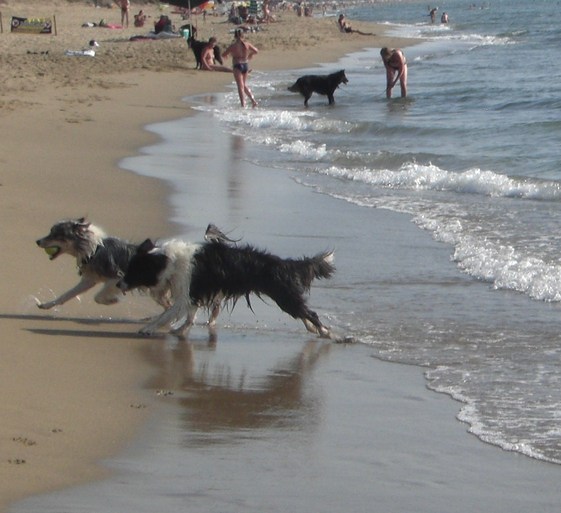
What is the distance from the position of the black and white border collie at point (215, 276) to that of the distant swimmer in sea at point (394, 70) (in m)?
16.0

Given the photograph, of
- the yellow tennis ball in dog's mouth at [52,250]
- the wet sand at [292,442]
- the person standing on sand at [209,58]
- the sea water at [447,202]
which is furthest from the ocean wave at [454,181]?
the person standing on sand at [209,58]

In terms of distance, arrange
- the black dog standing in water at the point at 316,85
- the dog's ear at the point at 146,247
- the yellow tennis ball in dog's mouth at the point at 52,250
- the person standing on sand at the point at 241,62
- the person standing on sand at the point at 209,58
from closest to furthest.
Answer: the dog's ear at the point at 146,247, the yellow tennis ball in dog's mouth at the point at 52,250, the person standing on sand at the point at 241,62, the black dog standing in water at the point at 316,85, the person standing on sand at the point at 209,58

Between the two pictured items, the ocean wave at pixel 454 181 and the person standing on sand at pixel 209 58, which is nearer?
the ocean wave at pixel 454 181

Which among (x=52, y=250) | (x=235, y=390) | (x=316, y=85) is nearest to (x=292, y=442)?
(x=235, y=390)

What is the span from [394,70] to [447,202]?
38.6 feet

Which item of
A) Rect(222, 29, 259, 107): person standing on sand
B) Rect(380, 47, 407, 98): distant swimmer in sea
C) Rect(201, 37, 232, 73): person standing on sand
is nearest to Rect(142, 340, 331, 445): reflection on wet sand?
Rect(222, 29, 259, 107): person standing on sand

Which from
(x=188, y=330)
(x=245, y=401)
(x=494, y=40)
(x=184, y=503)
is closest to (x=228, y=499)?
(x=184, y=503)

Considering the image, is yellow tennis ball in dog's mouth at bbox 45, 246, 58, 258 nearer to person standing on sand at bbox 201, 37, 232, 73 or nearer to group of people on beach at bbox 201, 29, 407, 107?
group of people on beach at bbox 201, 29, 407, 107

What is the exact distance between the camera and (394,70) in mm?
23031

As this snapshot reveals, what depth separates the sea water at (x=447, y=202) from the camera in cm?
610

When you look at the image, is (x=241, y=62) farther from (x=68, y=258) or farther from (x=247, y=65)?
(x=68, y=258)

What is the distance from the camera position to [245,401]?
18.5 ft

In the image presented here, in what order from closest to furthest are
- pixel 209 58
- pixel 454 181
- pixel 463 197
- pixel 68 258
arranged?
pixel 68 258, pixel 463 197, pixel 454 181, pixel 209 58

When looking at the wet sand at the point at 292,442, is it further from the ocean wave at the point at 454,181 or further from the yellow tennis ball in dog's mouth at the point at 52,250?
the ocean wave at the point at 454,181
